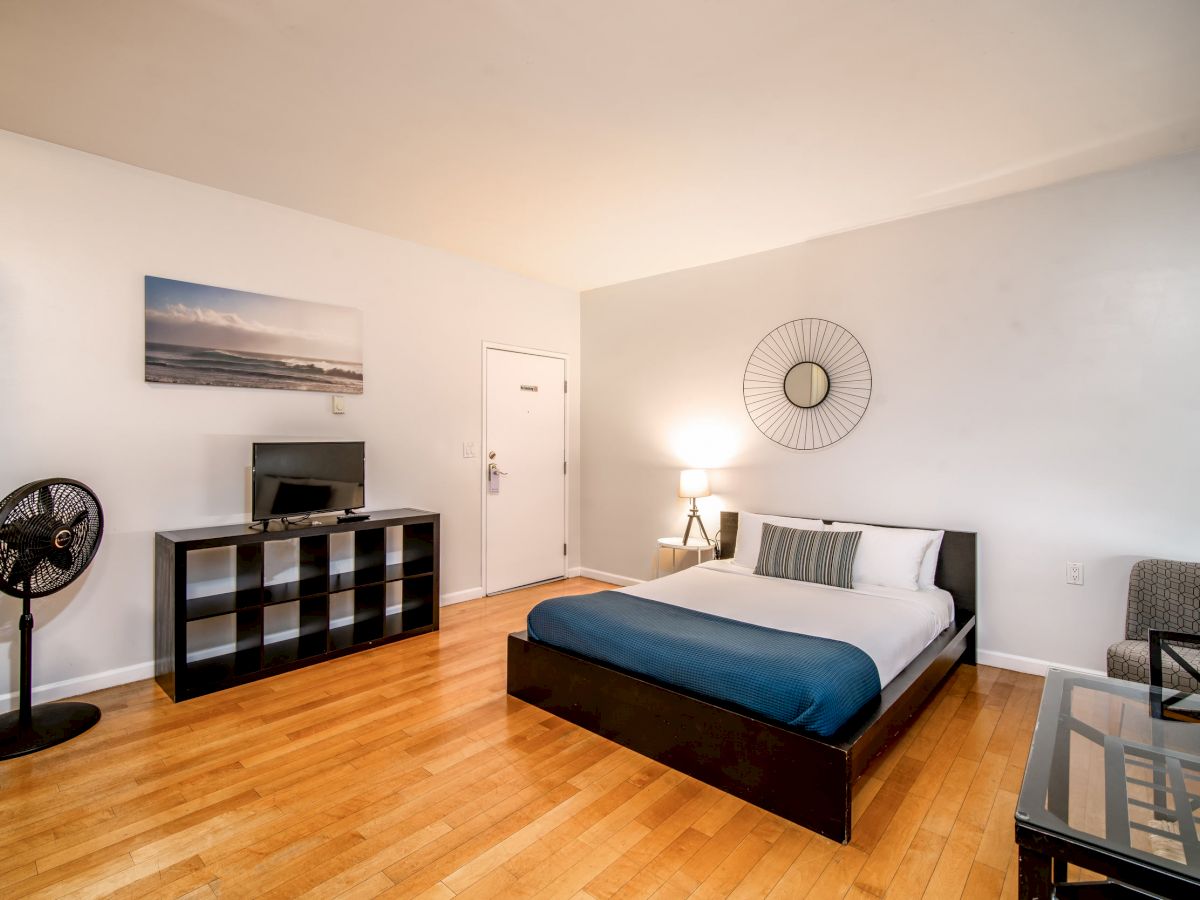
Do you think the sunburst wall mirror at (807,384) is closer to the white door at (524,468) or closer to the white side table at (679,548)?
the white side table at (679,548)

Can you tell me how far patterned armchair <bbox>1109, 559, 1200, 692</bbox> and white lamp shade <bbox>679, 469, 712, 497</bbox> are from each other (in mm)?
2385

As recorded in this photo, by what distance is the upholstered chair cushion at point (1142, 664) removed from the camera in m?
2.27

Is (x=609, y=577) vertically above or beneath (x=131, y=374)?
beneath

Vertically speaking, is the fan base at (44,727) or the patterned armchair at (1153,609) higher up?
the patterned armchair at (1153,609)

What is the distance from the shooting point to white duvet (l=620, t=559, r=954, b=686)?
2.49 metres

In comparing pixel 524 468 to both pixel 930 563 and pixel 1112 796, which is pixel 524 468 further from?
pixel 1112 796

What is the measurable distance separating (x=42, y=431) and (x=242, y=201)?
5.22 feet

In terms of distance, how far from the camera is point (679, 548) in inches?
172

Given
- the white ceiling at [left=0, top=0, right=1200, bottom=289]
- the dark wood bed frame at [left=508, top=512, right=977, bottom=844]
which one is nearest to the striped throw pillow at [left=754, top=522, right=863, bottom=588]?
the dark wood bed frame at [left=508, top=512, right=977, bottom=844]

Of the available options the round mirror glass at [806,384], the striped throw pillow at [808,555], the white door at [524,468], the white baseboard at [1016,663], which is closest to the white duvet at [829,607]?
the striped throw pillow at [808,555]

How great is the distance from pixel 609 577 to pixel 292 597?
8.83 ft

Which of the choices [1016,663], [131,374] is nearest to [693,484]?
[1016,663]

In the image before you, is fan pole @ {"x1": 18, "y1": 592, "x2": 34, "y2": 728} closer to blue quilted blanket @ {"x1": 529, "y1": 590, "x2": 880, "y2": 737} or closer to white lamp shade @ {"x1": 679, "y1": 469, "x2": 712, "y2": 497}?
blue quilted blanket @ {"x1": 529, "y1": 590, "x2": 880, "y2": 737}

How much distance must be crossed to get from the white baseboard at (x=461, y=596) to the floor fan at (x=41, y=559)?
83.4 inches
